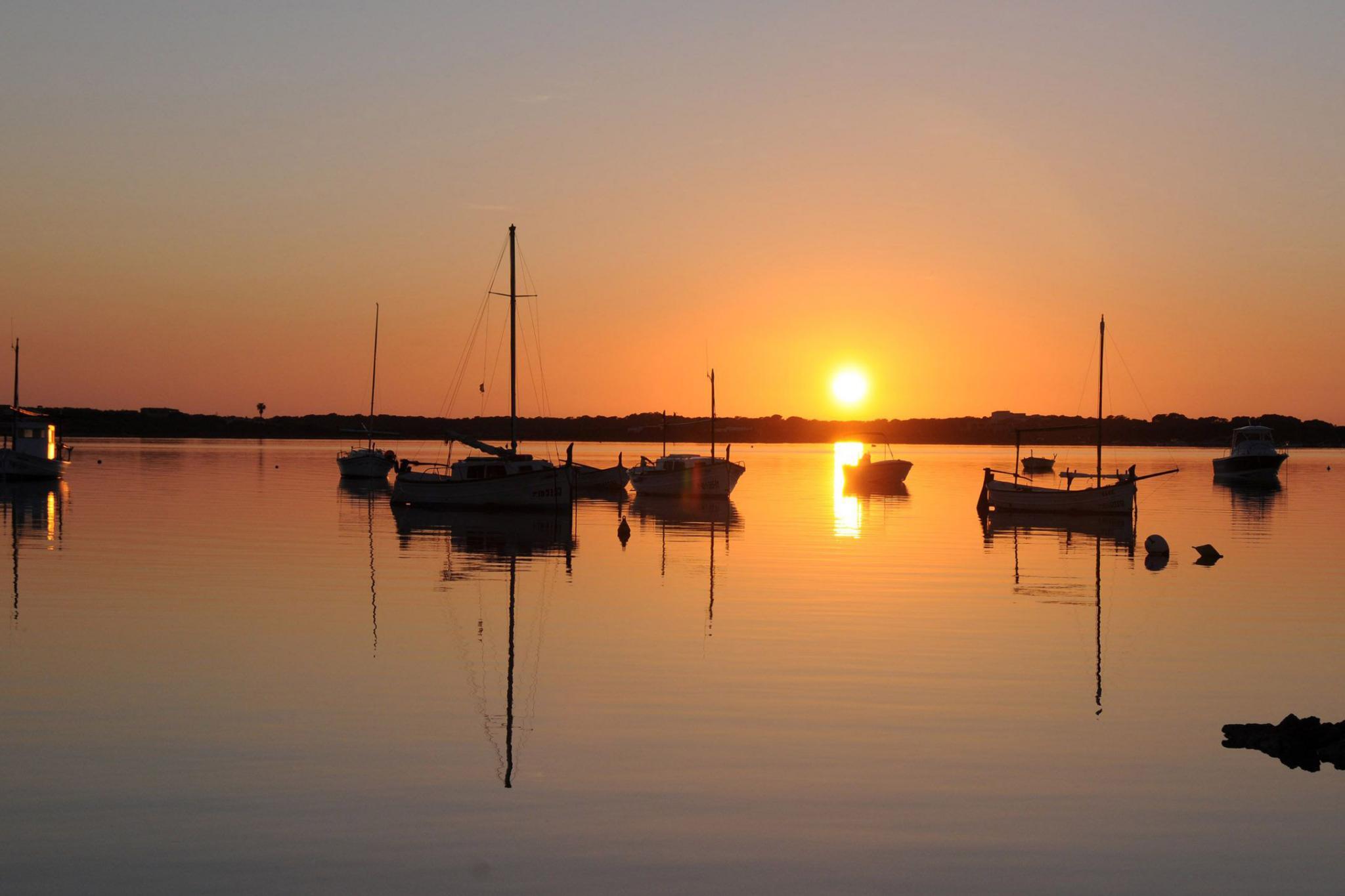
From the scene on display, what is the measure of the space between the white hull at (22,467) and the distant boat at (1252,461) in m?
93.1

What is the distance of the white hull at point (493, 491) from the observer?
211 ft

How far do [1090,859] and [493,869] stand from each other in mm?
5861

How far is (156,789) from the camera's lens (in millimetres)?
14477

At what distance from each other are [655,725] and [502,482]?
47285 millimetres

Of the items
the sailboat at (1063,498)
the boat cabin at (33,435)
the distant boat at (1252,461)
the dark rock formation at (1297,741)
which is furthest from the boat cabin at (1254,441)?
the dark rock formation at (1297,741)

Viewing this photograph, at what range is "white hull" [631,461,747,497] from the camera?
8162 cm

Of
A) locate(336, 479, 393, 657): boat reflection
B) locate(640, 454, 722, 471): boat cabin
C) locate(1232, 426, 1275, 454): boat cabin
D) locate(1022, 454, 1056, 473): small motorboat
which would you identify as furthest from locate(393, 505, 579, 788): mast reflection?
locate(1022, 454, 1056, 473): small motorboat

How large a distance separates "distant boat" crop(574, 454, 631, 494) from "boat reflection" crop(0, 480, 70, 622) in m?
32.1

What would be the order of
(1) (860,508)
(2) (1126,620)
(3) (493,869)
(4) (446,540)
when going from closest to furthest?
(3) (493,869)
(2) (1126,620)
(4) (446,540)
(1) (860,508)

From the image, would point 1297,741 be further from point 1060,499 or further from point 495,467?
point 495,467

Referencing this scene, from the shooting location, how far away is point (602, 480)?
87.8 metres

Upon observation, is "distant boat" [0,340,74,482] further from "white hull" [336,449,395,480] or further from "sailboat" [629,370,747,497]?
"sailboat" [629,370,747,497]

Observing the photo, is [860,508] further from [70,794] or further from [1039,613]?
[70,794]

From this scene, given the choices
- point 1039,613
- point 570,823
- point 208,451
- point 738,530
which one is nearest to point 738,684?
point 570,823
